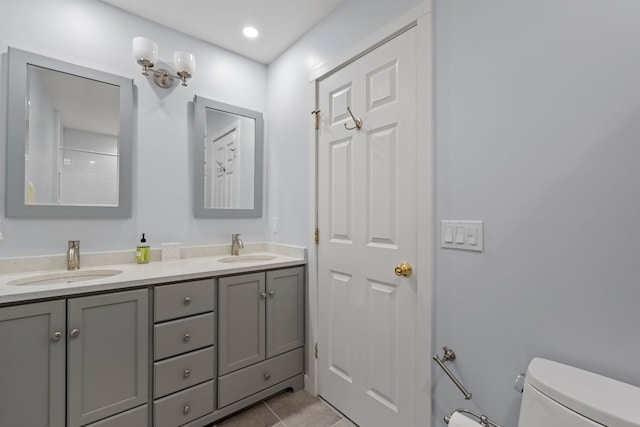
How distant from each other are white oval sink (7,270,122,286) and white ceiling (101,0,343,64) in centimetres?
168

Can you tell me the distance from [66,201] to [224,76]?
141 cm

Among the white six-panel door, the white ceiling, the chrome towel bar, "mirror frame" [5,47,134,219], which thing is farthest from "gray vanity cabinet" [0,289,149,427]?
the white ceiling

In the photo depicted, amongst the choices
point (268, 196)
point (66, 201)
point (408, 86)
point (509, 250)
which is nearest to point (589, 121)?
point (509, 250)

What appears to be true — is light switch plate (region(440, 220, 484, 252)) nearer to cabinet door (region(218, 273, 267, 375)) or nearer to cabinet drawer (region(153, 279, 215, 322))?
cabinet door (region(218, 273, 267, 375))

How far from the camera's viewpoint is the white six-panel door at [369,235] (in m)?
1.38

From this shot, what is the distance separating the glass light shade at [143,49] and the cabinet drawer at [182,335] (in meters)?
1.62

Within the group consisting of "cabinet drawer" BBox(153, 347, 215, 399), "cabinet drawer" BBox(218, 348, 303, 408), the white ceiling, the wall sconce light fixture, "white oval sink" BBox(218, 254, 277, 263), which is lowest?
"cabinet drawer" BBox(218, 348, 303, 408)

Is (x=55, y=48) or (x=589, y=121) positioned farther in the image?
(x=55, y=48)

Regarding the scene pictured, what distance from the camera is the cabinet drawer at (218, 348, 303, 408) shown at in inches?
65.2

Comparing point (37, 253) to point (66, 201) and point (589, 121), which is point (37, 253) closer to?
point (66, 201)

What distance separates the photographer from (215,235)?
2236 millimetres

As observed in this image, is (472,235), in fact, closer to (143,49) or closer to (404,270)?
(404,270)

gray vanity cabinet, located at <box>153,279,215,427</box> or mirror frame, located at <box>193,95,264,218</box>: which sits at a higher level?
mirror frame, located at <box>193,95,264,218</box>

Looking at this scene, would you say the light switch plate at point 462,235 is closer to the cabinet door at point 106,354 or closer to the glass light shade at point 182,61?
the cabinet door at point 106,354
